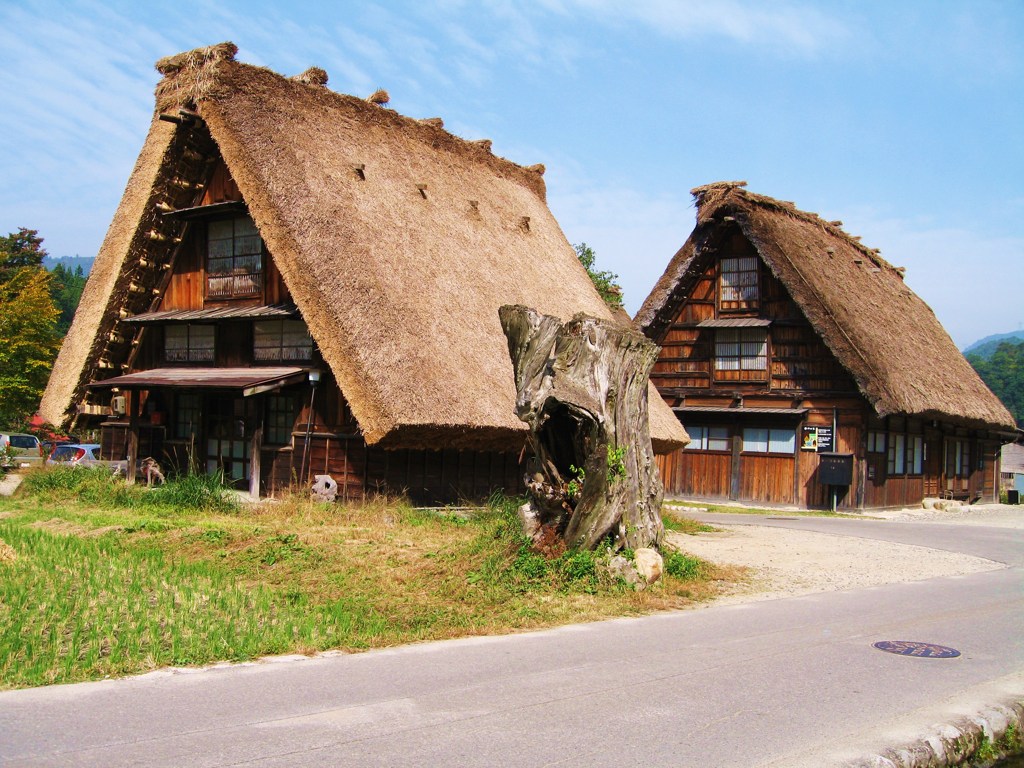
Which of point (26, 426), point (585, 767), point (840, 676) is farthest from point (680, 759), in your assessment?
point (26, 426)

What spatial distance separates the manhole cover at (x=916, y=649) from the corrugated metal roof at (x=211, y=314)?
40.7ft

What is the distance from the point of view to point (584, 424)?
35.3 feet

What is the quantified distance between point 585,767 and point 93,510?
12710mm

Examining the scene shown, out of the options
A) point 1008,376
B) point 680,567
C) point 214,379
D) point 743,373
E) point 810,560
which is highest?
point 1008,376

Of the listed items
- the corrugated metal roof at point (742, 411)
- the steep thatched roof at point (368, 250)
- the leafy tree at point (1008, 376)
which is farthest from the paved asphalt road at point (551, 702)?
the leafy tree at point (1008, 376)

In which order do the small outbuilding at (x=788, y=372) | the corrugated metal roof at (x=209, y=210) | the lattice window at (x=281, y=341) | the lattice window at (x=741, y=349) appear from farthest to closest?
the lattice window at (x=741, y=349) < the small outbuilding at (x=788, y=372) < the corrugated metal roof at (x=209, y=210) < the lattice window at (x=281, y=341)

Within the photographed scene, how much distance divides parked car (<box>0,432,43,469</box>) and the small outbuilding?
18.7 m

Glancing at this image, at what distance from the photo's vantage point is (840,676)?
7324 millimetres

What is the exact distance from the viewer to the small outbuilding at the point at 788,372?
27094 mm

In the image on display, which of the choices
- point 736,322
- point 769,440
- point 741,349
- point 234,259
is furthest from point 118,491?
point 741,349

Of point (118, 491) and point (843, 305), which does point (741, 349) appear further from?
point (118, 491)

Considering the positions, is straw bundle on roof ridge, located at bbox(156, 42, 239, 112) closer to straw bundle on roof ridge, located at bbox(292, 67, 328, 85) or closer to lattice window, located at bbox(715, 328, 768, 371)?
straw bundle on roof ridge, located at bbox(292, 67, 328, 85)

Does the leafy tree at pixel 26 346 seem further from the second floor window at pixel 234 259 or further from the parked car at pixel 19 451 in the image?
the second floor window at pixel 234 259

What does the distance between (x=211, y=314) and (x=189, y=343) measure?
1.68m
